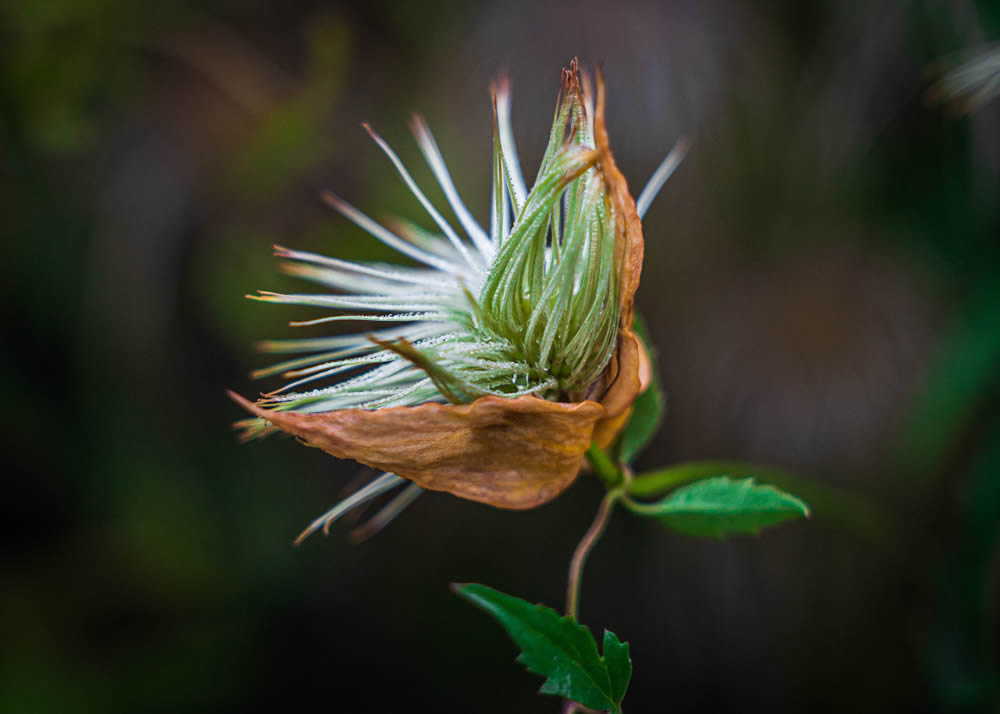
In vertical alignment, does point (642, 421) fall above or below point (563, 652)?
above

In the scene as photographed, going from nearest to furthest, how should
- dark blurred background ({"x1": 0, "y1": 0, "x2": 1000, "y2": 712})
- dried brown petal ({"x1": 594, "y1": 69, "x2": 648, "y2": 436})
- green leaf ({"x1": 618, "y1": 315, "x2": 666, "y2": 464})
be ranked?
dried brown petal ({"x1": 594, "y1": 69, "x2": 648, "y2": 436}) < green leaf ({"x1": 618, "y1": 315, "x2": 666, "y2": 464}) < dark blurred background ({"x1": 0, "y1": 0, "x2": 1000, "y2": 712})

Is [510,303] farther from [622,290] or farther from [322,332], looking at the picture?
[322,332]

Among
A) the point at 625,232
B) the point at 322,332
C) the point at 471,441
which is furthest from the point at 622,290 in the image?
the point at 322,332

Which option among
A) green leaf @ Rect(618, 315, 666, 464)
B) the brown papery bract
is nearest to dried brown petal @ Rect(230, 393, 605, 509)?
the brown papery bract

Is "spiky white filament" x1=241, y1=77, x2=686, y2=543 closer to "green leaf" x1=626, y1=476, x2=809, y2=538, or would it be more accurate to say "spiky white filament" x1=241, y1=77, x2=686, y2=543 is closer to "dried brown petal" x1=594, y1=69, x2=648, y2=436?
"dried brown petal" x1=594, y1=69, x2=648, y2=436

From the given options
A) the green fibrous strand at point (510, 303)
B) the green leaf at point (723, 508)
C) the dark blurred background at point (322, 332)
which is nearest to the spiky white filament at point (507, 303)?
the green fibrous strand at point (510, 303)
